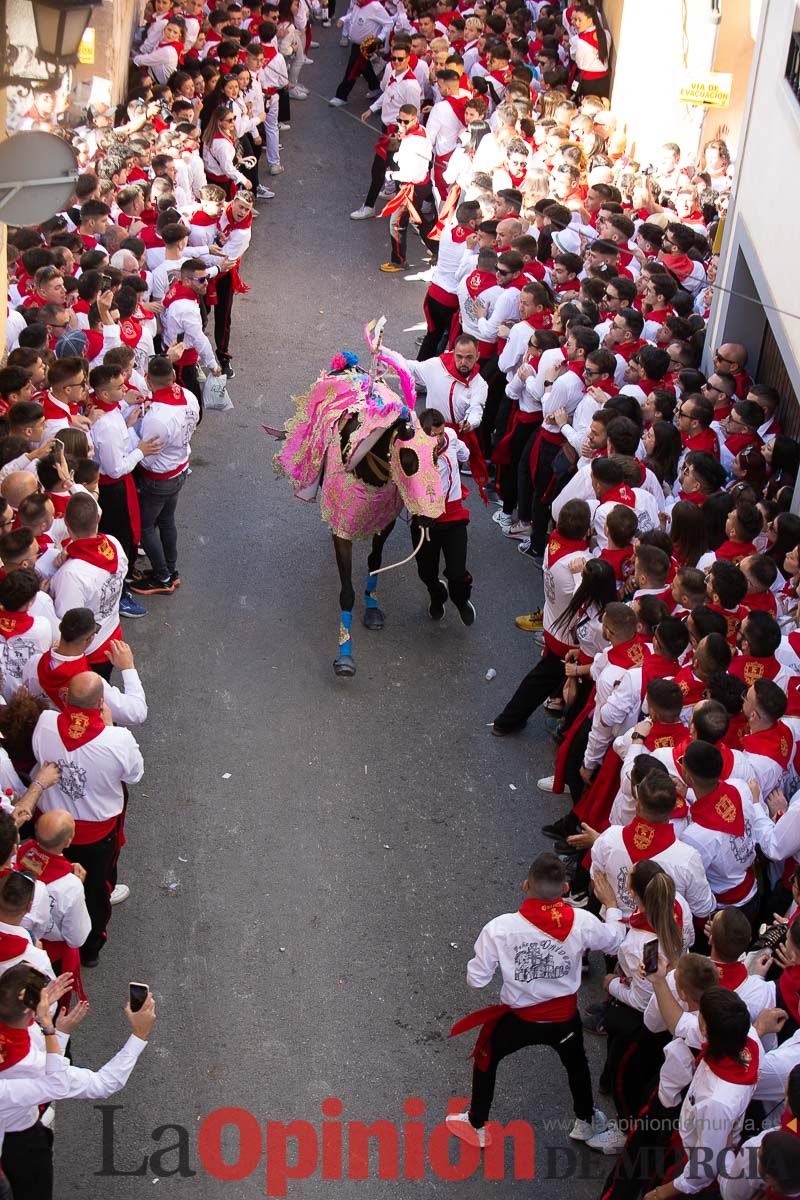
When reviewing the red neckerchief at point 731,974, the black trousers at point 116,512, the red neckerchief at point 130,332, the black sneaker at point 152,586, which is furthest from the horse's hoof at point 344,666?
the red neckerchief at point 731,974

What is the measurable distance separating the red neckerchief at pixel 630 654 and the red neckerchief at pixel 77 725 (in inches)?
97.8

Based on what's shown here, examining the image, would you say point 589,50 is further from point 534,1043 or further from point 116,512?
point 534,1043

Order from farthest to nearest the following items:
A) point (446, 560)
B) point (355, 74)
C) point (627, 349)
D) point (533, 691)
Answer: point (355, 74)
point (627, 349)
point (446, 560)
point (533, 691)

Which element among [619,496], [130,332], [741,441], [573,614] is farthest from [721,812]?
[130,332]

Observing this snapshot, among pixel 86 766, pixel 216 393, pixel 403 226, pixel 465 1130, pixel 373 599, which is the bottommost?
pixel 373 599

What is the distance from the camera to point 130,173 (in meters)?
12.3

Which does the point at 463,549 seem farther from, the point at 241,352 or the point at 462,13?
the point at 462,13

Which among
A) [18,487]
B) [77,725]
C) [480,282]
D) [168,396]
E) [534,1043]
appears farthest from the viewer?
[480,282]

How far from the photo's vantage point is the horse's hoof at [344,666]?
909 cm

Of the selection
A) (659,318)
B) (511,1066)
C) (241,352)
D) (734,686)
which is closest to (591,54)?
(241,352)

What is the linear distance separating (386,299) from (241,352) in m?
2.17

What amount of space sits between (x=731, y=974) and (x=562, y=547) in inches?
128

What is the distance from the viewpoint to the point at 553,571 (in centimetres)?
804

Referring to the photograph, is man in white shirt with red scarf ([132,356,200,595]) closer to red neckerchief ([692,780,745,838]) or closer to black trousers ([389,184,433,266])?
red neckerchief ([692,780,745,838])
